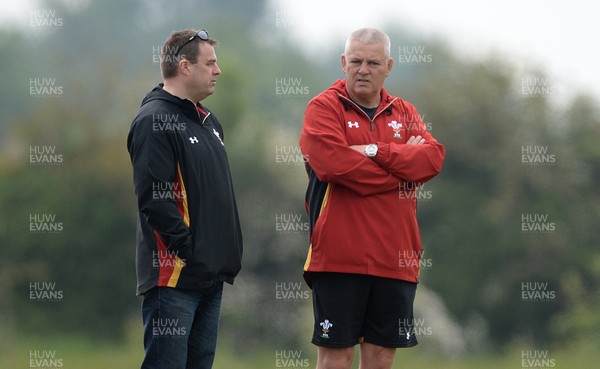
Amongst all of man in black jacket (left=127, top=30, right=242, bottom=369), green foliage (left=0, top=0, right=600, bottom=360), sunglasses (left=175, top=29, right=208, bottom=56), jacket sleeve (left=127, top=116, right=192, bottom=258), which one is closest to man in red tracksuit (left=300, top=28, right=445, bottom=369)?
man in black jacket (left=127, top=30, right=242, bottom=369)

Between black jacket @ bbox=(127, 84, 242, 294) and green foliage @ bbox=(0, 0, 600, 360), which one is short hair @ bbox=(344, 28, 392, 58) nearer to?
black jacket @ bbox=(127, 84, 242, 294)

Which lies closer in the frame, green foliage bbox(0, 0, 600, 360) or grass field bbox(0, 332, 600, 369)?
grass field bbox(0, 332, 600, 369)

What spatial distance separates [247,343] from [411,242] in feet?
26.3

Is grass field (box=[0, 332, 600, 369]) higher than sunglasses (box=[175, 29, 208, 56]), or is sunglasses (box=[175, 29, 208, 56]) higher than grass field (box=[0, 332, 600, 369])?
sunglasses (box=[175, 29, 208, 56])

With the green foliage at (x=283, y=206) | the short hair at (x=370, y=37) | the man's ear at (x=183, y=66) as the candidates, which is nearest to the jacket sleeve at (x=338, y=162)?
the short hair at (x=370, y=37)

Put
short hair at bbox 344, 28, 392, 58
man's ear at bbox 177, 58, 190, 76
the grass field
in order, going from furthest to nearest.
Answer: the grass field
short hair at bbox 344, 28, 392, 58
man's ear at bbox 177, 58, 190, 76

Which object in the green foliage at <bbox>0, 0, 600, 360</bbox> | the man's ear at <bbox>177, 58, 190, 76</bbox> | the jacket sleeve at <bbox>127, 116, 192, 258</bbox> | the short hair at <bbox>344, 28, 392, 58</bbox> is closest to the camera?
the jacket sleeve at <bbox>127, 116, 192, 258</bbox>

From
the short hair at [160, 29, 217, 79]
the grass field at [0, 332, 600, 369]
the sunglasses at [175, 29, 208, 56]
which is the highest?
the sunglasses at [175, 29, 208, 56]

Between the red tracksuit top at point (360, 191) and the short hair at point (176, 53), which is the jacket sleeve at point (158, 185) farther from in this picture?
the red tracksuit top at point (360, 191)

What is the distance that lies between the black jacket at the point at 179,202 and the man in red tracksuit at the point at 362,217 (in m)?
0.49

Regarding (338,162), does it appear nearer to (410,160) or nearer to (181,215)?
(410,160)

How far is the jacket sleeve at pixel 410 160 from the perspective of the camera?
16.2 feet

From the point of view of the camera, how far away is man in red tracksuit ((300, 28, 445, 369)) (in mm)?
4906

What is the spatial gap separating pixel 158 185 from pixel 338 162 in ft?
3.03
